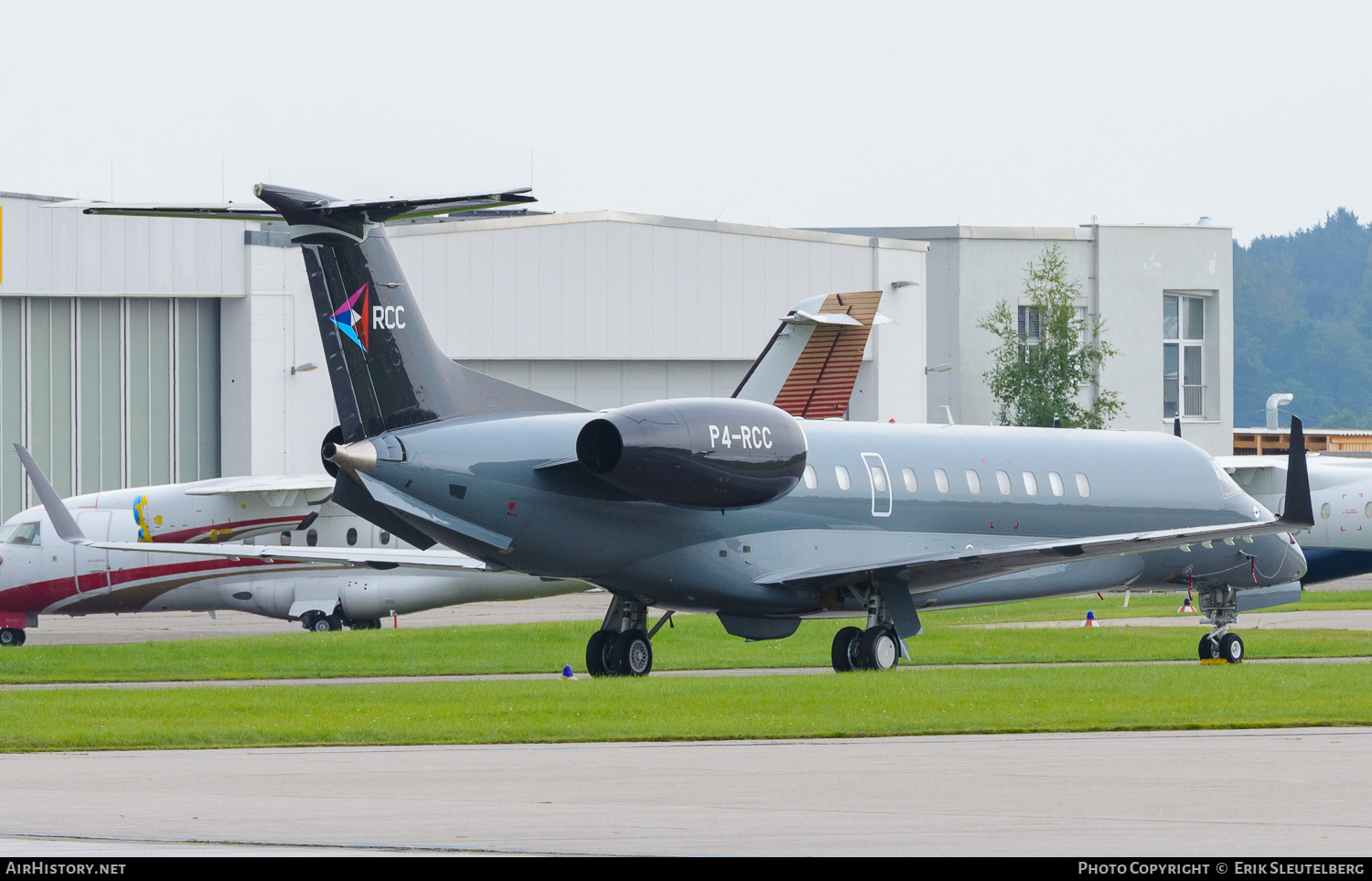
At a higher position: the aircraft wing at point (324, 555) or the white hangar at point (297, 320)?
the white hangar at point (297, 320)

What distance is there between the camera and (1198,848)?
9195 mm

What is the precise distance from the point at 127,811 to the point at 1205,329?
66.8 meters

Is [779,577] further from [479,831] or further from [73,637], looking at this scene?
[73,637]

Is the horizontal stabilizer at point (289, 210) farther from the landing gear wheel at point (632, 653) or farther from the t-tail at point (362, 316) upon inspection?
the landing gear wheel at point (632, 653)

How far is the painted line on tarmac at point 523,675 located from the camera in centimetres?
2442

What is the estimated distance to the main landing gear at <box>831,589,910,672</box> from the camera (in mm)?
24250

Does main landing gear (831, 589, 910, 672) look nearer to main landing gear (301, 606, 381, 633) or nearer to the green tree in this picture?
main landing gear (301, 606, 381, 633)

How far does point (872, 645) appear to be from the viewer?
24250 millimetres

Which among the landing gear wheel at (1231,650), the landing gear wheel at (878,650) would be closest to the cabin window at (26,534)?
the landing gear wheel at (878,650)

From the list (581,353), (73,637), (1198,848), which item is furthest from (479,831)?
(581,353)

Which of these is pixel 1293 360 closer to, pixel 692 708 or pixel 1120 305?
pixel 1120 305

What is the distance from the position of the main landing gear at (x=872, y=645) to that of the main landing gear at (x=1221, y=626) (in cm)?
470

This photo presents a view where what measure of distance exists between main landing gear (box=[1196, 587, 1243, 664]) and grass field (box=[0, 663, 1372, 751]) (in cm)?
319

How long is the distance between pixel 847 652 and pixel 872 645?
355 millimetres
